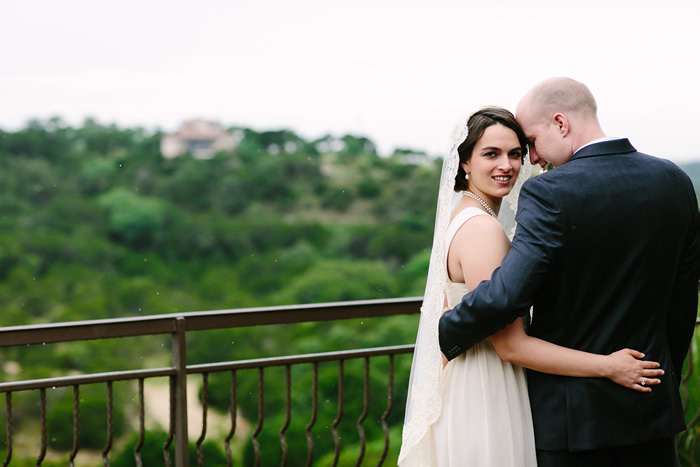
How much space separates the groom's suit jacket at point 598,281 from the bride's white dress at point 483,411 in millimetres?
63

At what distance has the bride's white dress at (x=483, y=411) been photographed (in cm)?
158

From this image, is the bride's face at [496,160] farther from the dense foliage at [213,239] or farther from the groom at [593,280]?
the dense foliage at [213,239]

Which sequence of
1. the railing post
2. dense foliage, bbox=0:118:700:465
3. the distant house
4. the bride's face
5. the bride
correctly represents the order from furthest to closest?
the distant house
dense foliage, bbox=0:118:700:465
the railing post
the bride's face
the bride

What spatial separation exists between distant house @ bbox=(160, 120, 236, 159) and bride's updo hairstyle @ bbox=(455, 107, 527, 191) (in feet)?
75.6

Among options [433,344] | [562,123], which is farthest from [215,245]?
[562,123]

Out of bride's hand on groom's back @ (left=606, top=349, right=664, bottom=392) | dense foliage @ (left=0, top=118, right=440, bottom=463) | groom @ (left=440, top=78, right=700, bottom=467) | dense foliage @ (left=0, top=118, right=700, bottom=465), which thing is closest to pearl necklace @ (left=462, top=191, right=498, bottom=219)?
groom @ (left=440, top=78, right=700, bottom=467)

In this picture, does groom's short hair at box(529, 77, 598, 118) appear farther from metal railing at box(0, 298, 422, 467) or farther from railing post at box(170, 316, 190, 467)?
railing post at box(170, 316, 190, 467)

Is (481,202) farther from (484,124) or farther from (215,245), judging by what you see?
(215,245)

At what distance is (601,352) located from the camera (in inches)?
58.1

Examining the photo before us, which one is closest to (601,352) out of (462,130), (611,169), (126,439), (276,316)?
(611,169)

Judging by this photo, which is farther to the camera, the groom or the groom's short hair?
the groom's short hair

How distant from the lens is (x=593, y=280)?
1.43m

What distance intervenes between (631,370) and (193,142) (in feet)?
77.4

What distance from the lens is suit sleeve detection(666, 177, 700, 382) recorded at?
154 cm
